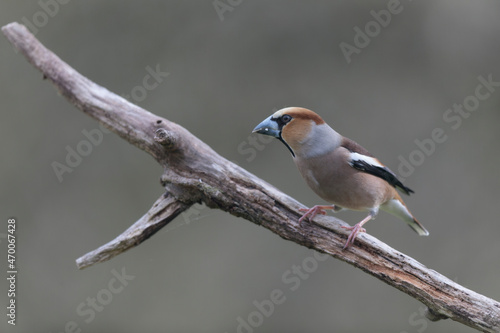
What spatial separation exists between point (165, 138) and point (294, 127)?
691mm

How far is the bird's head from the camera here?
8.80 ft

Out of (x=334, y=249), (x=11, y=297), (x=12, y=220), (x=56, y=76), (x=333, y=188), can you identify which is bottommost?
(x=11, y=297)

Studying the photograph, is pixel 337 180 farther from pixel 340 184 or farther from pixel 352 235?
pixel 352 235

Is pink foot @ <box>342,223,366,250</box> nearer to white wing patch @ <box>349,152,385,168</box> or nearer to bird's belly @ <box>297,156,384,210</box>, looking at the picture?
bird's belly @ <box>297,156,384,210</box>

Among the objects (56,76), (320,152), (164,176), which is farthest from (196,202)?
(56,76)

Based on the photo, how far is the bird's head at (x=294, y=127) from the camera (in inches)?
106

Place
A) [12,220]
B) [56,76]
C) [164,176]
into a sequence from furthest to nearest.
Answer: [12,220] → [56,76] → [164,176]

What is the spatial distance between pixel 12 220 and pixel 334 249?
3.49m

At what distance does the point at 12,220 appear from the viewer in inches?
190

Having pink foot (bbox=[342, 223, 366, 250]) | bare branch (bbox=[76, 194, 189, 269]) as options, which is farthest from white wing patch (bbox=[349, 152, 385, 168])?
bare branch (bbox=[76, 194, 189, 269])

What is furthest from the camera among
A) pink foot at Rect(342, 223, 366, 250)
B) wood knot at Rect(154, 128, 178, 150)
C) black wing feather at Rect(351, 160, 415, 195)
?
black wing feather at Rect(351, 160, 415, 195)

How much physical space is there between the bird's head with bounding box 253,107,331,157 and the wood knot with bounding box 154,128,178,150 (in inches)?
18.3

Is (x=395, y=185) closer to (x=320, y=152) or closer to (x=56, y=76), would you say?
(x=320, y=152)

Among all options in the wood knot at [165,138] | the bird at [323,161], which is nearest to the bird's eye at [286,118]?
the bird at [323,161]
